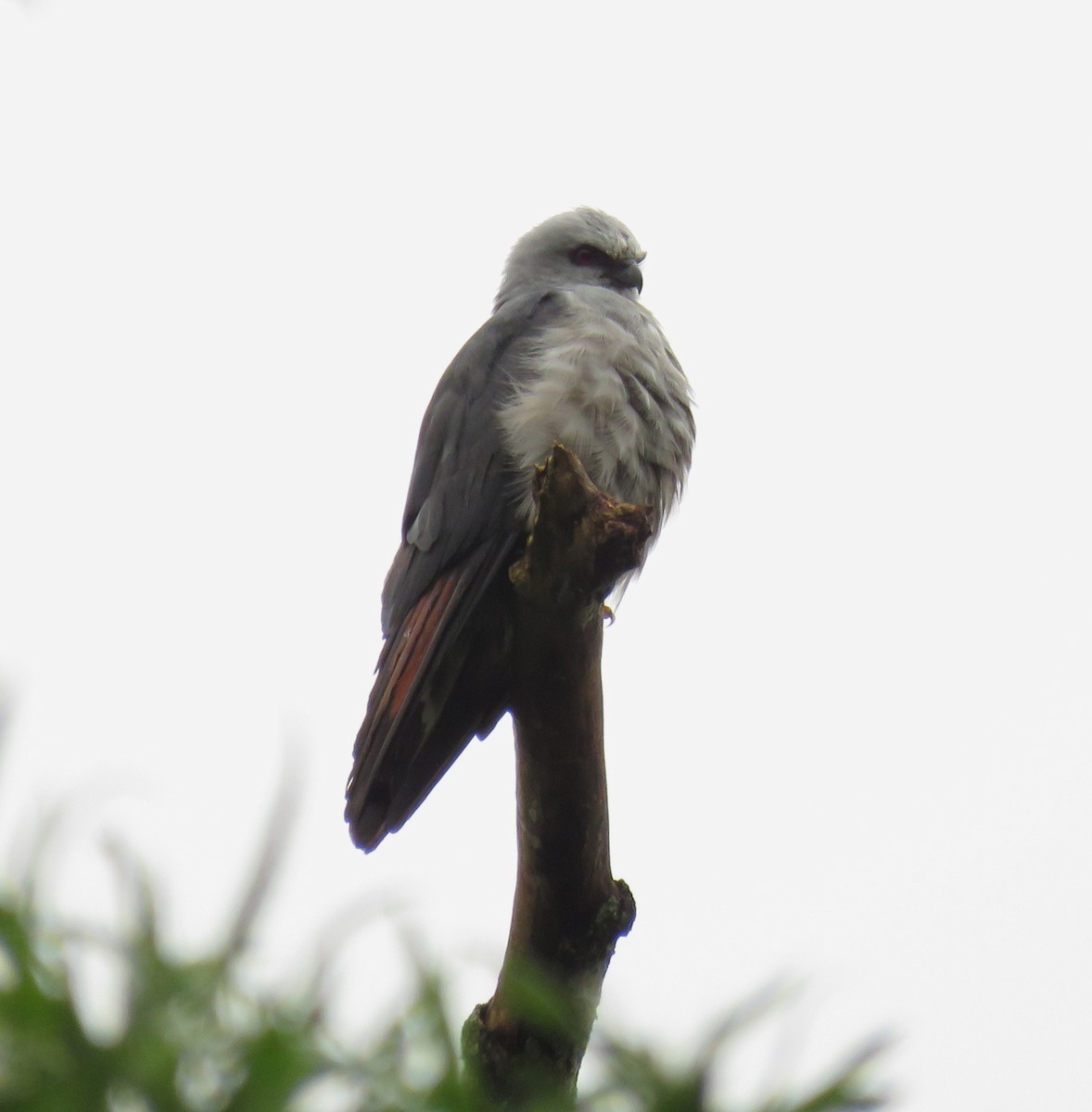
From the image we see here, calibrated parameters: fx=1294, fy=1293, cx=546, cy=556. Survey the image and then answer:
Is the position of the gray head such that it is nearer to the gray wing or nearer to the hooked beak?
the hooked beak

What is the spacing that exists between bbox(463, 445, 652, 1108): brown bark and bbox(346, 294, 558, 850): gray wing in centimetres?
73

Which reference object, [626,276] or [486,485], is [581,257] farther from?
[486,485]

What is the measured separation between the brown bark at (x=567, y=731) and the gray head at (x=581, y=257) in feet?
8.92

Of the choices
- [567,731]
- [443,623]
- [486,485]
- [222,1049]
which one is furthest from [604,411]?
[222,1049]

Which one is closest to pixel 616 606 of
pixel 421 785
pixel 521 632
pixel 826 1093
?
pixel 421 785

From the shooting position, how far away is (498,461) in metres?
3.90

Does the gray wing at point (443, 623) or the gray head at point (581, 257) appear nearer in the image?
the gray wing at point (443, 623)

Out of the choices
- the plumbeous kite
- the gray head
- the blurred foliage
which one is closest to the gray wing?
the plumbeous kite

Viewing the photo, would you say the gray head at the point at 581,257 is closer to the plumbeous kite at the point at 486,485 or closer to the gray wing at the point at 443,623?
the plumbeous kite at the point at 486,485

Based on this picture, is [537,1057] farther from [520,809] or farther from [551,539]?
[551,539]

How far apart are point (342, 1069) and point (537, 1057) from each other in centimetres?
195

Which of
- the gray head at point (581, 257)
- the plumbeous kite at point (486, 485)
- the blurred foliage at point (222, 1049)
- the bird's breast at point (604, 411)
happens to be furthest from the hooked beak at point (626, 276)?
the blurred foliage at point (222, 1049)

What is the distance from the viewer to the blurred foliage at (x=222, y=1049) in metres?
0.58

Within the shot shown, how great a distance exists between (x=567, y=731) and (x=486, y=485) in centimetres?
131
